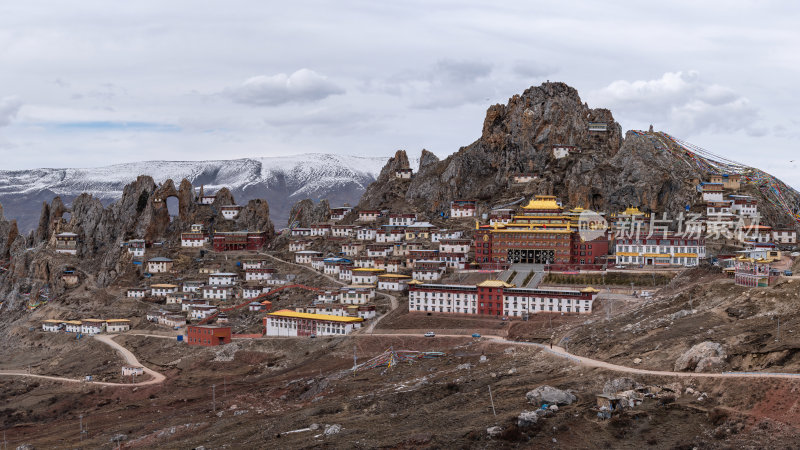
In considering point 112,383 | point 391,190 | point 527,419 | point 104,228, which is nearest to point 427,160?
point 391,190

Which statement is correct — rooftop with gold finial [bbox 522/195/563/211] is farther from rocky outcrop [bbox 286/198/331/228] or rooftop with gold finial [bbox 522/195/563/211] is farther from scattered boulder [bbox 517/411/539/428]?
scattered boulder [bbox 517/411/539/428]

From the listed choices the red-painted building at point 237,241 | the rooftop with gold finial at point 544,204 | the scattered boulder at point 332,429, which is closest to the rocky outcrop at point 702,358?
the scattered boulder at point 332,429

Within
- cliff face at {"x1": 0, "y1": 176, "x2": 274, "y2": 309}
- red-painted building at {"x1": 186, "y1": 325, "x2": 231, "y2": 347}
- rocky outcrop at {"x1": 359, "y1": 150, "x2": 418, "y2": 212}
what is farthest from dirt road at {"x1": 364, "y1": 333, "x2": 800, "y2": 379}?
cliff face at {"x1": 0, "y1": 176, "x2": 274, "y2": 309}

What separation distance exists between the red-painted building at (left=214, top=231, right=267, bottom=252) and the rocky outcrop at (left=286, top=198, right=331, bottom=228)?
1614cm

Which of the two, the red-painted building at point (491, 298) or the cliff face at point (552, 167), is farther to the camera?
the cliff face at point (552, 167)

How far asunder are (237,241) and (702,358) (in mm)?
123010

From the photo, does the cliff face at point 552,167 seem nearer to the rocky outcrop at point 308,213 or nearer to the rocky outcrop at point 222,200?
the rocky outcrop at point 308,213

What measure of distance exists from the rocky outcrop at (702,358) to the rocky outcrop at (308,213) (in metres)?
126

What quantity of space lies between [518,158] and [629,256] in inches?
2057

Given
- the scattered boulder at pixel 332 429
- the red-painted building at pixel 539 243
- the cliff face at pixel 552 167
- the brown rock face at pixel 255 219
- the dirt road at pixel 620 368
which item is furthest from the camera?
the brown rock face at pixel 255 219

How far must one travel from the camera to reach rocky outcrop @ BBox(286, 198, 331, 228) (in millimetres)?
191738

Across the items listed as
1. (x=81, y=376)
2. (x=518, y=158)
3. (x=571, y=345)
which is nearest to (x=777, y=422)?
(x=571, y=345)

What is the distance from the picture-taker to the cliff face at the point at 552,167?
149500 mm

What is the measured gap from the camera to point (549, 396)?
66.2 meters
